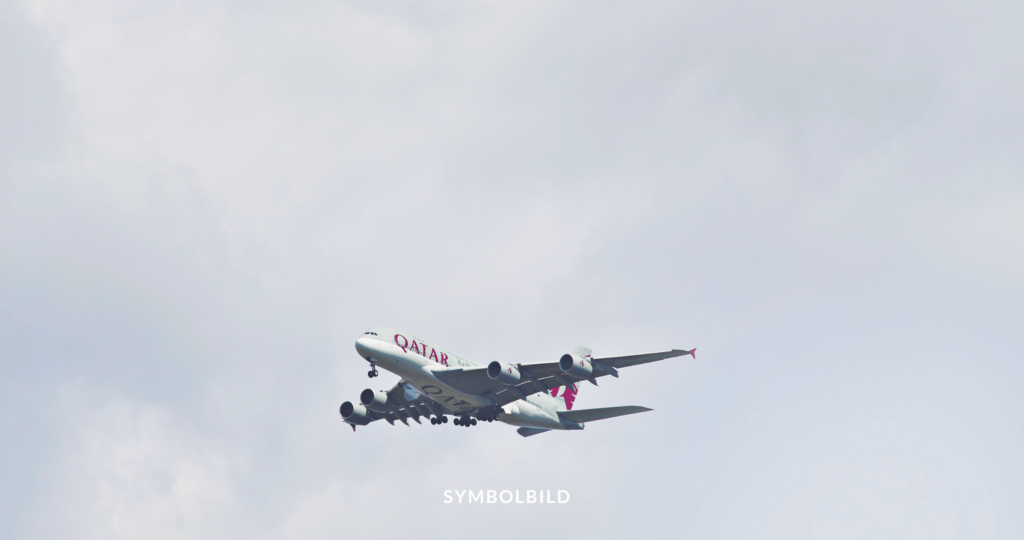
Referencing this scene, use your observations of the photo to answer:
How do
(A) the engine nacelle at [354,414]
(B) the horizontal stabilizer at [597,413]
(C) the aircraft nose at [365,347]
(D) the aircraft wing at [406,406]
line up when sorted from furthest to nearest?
(A) the engine nacelle at [354,414] < (D) the aircraft wing at [406,406] < (B) the horizontal stabilizer at [597,413] < (C) the aircraft nose at [365,347]

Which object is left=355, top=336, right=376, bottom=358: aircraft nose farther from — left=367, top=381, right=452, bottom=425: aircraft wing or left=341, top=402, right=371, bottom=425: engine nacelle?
left=341, top=402, right=371, bottom=425: engine nacelle

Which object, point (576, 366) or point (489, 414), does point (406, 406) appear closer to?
point (489, 414)

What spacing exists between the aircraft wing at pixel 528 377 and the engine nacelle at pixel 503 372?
0.50 meters

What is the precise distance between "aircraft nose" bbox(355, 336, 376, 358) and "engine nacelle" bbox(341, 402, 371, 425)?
13.9 metres

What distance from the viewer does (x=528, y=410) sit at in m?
74.7

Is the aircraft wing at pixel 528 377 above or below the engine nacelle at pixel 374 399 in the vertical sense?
below

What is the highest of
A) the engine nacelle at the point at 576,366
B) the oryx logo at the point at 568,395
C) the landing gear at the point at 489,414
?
the oryx logo at the point at 568,395

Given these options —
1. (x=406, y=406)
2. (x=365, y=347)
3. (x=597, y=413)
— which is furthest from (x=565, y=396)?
(x=365, y=347)

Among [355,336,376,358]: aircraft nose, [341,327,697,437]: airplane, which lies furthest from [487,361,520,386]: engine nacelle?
[355,336,376,358]: aircraft nose

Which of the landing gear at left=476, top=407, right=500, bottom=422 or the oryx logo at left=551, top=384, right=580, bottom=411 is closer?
the landing gear at left=476, top=407, right=500, bottom=422

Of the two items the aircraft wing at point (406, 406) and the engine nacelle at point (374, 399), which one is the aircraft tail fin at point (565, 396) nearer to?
the aircraft wing at point (406, 406)

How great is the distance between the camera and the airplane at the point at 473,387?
64.9 meters

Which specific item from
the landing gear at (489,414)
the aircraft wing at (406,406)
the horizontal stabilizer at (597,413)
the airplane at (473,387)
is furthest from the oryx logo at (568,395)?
the aircraft wing at (406,406)

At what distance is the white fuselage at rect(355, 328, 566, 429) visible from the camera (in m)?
64.9
